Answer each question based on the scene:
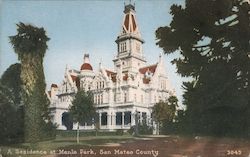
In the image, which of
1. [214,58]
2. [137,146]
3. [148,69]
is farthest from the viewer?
[148,69]

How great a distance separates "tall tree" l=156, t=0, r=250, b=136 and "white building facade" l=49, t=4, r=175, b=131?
31cm

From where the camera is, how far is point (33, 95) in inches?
169

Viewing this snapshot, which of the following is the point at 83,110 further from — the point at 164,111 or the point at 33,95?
the point at 164,111

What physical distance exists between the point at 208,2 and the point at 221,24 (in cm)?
26

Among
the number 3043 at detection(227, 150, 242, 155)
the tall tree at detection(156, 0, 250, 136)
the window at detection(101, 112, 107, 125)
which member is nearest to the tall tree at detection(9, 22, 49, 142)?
the window at detection(101, 112, 107, 125)

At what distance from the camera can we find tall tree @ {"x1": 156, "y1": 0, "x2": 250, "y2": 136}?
3.71m

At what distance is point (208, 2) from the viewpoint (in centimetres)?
369

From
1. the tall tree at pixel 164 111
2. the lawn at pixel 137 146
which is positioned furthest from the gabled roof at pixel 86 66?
the tall tree at pixel 164 111

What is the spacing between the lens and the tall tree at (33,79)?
4.23 m

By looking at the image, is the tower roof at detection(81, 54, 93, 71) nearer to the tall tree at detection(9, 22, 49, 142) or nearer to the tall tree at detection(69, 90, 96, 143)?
the tall tree at detection(69, 90, 96, 143)

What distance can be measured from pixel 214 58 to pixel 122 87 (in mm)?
1115

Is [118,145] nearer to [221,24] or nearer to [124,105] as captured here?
[124,105]

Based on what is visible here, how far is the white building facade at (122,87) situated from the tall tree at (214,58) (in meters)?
0.31

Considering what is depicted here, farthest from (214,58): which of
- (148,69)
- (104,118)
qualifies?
(104,118)
